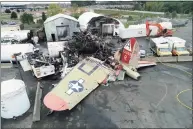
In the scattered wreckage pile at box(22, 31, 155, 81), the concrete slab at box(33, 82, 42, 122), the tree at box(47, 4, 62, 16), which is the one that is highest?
the tree at box(47, 4, 62, 16)

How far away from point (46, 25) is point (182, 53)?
18.1 metres

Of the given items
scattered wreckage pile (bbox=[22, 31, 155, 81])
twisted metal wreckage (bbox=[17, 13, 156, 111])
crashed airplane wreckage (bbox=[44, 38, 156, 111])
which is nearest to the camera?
crashed airplane wreckage (bbox=[44, 38, 156, 111])

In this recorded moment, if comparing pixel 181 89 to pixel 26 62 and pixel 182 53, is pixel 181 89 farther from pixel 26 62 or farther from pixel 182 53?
pixel 26 62

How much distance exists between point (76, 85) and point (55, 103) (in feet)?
7.37

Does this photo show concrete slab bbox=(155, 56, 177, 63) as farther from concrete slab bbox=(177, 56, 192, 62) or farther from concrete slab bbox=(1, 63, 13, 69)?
concrete slab bbox=(1, 63, 13, 69)

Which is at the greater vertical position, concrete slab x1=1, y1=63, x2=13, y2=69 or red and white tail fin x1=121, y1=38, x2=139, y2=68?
red and white tail fin x1=121, y1=38, x2=139, y2=68

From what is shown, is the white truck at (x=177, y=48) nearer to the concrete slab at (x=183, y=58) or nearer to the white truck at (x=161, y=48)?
the concrete slab at (x=183, y=58)

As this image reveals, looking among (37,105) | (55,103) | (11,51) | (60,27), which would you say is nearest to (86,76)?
(55,103)

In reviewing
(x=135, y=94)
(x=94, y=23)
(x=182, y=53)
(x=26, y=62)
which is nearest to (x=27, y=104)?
(x=26, y=62)

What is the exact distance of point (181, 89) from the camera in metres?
13.3

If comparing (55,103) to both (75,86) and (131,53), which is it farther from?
(131,53)

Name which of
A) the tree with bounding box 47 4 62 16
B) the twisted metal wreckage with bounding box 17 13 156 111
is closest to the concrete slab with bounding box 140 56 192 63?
the twisted metal wreckage with bounding box 17 13 156 111

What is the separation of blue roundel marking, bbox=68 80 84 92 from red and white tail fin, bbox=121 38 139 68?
5271mm

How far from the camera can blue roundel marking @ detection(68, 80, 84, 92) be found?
1177 cm
